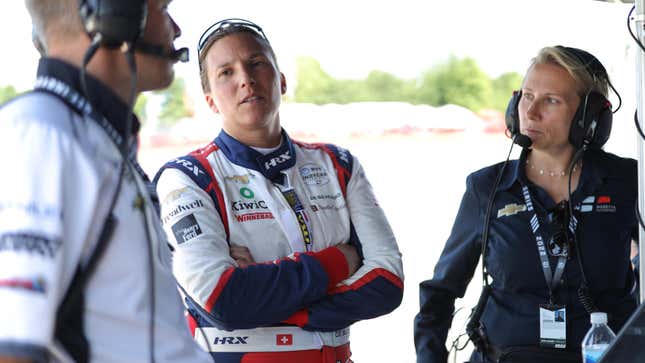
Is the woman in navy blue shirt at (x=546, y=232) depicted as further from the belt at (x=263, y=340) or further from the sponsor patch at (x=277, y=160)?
the sponsor patch at (x=277, y=160)

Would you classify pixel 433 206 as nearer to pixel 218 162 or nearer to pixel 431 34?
pixel 431 34

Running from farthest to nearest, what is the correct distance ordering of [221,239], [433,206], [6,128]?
[433,206] < [221,239] < [6,128]

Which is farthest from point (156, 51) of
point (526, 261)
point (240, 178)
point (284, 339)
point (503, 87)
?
point (503, 87)

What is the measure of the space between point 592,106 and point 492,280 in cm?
74

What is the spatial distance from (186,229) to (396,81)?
21196 millimetres

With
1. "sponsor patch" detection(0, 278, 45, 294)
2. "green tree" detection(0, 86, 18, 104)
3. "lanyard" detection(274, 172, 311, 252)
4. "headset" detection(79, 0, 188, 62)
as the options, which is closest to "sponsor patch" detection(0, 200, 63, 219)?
"sponsor patch" detection(0, 278, 45, 294)

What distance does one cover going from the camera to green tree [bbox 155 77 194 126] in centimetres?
1912

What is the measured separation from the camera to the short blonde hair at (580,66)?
3305 mm

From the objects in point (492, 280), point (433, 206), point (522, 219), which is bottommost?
point (433, 206)

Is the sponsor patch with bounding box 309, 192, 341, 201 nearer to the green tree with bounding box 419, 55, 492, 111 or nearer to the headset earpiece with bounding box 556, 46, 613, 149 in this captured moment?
the headset earpiece with bounding box 556, 46, 613, 149

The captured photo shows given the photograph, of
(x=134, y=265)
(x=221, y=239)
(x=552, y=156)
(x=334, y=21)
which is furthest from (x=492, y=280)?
(x=334, y=21)

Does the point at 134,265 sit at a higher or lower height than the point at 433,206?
higher

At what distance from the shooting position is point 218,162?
299 centimetres

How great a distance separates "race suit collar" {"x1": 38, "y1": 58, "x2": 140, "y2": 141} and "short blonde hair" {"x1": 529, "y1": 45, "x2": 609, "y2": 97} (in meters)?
2.12
